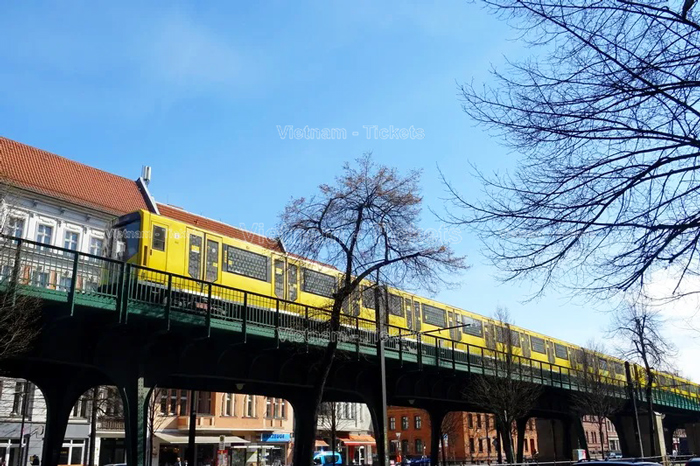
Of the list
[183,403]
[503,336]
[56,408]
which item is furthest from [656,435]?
[56,408]

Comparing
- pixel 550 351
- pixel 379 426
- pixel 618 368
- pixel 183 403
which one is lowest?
pixel 379 426

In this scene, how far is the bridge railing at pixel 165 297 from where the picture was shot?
16141 mm

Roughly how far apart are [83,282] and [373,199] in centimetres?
1014

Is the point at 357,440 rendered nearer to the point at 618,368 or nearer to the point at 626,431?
the point at 626,431

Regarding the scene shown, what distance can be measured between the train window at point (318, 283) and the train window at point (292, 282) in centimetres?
46

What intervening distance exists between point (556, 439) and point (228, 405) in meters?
29.9

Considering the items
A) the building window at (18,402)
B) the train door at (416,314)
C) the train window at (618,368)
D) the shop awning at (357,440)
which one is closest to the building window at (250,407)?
the shop awning at (357,440)

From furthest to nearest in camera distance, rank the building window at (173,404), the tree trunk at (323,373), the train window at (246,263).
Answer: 1. the building window at (173,404)
2. the train window at (246,263)
3. the tree trunk at (323,373)

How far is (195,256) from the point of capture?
23344 millimetres

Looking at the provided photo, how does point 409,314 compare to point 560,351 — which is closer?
point 409,314

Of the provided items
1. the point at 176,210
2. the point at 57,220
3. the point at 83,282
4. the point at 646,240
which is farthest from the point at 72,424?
the point at 646,240

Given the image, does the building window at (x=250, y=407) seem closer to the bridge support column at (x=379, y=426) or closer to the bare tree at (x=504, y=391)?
the bare tree at (x=504, y=391)

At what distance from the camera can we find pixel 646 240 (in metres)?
7.85

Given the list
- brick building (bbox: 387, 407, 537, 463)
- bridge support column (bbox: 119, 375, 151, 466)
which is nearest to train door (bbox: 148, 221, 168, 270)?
bridge support column (bbox: 119, 375, 151, 466)
